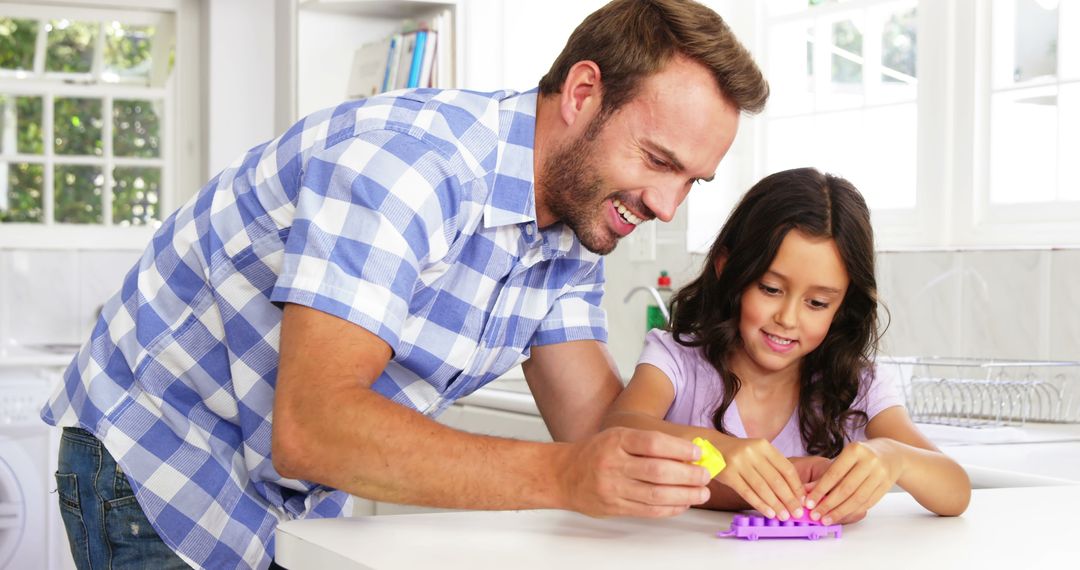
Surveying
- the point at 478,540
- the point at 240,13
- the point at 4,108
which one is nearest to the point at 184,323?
the point at 478,540

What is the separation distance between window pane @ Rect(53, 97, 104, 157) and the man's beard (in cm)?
364

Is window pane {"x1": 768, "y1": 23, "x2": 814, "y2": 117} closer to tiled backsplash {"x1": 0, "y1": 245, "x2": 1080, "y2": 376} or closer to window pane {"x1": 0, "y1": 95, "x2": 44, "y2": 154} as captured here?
tiled backsplash {"x1": 0, "y1": 245, "x2": 1080, "y2": 376}

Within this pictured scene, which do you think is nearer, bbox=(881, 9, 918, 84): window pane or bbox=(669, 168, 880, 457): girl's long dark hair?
bbox=(669, 168, 880, 457): girl's long dark hair

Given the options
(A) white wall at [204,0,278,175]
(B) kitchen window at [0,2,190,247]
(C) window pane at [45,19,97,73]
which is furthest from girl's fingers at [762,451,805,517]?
(C) window pane at [45,19,97,73]

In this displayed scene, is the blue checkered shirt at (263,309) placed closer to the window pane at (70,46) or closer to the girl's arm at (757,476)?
the girl's arm at (757,476)

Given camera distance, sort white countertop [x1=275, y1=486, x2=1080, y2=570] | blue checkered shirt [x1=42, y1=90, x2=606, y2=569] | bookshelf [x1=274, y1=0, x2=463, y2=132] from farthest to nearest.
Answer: bookshelf [x1=274, y1=0, x2=463, y2=132] → blue checkered shirt [x1=42, y1=90, x2=606, y2=569] → white countertop [x1=275, y1=486, x2=1080, y2=570]

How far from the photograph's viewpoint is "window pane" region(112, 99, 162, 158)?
4695 mm

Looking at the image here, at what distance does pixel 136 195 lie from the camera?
4691 mm

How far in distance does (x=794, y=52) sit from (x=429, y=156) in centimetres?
257

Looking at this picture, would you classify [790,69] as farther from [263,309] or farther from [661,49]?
[263,309]

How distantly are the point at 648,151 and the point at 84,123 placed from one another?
3.75 m

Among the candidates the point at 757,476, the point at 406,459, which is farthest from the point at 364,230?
the point at 757,476

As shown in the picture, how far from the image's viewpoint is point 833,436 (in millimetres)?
1791

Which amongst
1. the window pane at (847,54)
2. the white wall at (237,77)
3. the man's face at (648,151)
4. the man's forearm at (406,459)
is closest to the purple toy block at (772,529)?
the man's forearm at (406,459)
